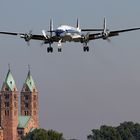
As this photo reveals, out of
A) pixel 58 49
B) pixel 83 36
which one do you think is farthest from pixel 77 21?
pixel 58 49

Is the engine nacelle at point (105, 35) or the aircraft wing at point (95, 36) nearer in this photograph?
the engine nacelle at point (105, 35)

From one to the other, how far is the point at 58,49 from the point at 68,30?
11.6 meters

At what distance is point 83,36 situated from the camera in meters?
127

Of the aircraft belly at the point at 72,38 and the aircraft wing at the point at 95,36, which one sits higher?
the aircraft wing at the point at 95,36

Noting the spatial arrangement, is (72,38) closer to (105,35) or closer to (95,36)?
(95,36)

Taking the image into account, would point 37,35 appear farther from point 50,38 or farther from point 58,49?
point 58,49

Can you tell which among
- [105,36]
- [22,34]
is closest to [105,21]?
[105,36]

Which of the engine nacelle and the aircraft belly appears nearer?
the aircraft belly

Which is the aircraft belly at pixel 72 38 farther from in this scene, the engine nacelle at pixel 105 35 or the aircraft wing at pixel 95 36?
the engine nacelle at pixel 105 35

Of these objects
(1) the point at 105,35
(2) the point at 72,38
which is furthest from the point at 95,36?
(2) the point at 72,38

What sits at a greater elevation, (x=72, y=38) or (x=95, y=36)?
(x=95, y=36)

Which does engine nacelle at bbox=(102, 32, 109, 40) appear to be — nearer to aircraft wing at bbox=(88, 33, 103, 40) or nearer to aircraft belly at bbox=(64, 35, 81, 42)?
aircraft wing at bbox=(88, 33, 103, 40)

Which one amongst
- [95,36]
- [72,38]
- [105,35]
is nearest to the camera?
[72,38]

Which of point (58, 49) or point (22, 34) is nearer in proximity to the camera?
point (58, 49)
